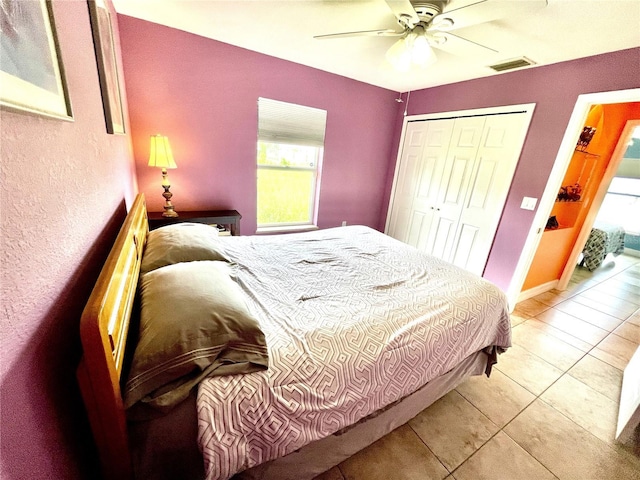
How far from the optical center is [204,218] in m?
Result: 2.48

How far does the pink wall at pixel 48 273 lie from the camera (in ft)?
1.54

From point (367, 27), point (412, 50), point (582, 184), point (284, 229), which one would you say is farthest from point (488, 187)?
point (284, 229)

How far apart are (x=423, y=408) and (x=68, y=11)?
2.40 metres

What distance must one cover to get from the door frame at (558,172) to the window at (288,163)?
2394 millimetres

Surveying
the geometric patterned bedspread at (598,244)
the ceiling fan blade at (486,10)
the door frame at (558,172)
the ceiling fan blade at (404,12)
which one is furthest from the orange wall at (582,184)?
the ceiling fan blade at (404,12)

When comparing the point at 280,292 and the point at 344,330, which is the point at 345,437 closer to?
the point at 344,330

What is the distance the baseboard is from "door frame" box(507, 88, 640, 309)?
0.22m

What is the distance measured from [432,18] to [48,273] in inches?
82.1

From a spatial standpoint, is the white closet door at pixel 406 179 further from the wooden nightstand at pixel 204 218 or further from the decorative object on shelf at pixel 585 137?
the wooden nightstand at pixel 204 218

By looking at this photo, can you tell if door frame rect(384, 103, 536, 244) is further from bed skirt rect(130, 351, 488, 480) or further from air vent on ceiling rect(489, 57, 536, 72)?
bed skirt rect(130, 351, 488, 480)

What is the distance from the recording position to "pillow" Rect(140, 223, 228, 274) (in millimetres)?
1328

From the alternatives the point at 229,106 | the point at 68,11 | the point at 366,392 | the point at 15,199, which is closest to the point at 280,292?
the point at 366,392

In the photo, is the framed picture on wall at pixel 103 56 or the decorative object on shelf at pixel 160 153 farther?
the decorative object on shelf at pixel 160 153

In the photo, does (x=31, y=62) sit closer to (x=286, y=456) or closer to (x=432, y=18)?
(x=286, y=456)
